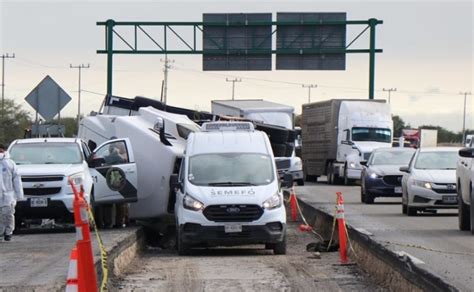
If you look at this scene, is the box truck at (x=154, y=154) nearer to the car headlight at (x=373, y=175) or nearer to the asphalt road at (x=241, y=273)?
the asphalt road at (x=241, y=273)

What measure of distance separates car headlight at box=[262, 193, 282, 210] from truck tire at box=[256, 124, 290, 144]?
32.1ft

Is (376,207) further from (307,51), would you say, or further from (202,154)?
(307,51)

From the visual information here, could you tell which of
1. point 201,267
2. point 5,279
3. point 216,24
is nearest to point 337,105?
point 216,24

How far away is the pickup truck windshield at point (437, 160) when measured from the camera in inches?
942

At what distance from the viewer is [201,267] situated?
14773mm

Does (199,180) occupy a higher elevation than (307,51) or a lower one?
lower

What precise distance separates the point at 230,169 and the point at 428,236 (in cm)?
385

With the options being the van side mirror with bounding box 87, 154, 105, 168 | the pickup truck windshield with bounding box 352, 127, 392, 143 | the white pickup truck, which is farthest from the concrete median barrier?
the pickup truck windshield with bounding box 352, 127, 392, 143

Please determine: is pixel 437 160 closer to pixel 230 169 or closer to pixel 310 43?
pixel 230 169

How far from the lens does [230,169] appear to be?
17.8m

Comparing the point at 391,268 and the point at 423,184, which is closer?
the point at 391,268

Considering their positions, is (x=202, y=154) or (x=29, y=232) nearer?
(x=202, y=154)

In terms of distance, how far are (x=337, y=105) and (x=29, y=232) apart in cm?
2843

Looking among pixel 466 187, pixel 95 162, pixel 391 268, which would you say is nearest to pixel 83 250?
pixel 391 268
